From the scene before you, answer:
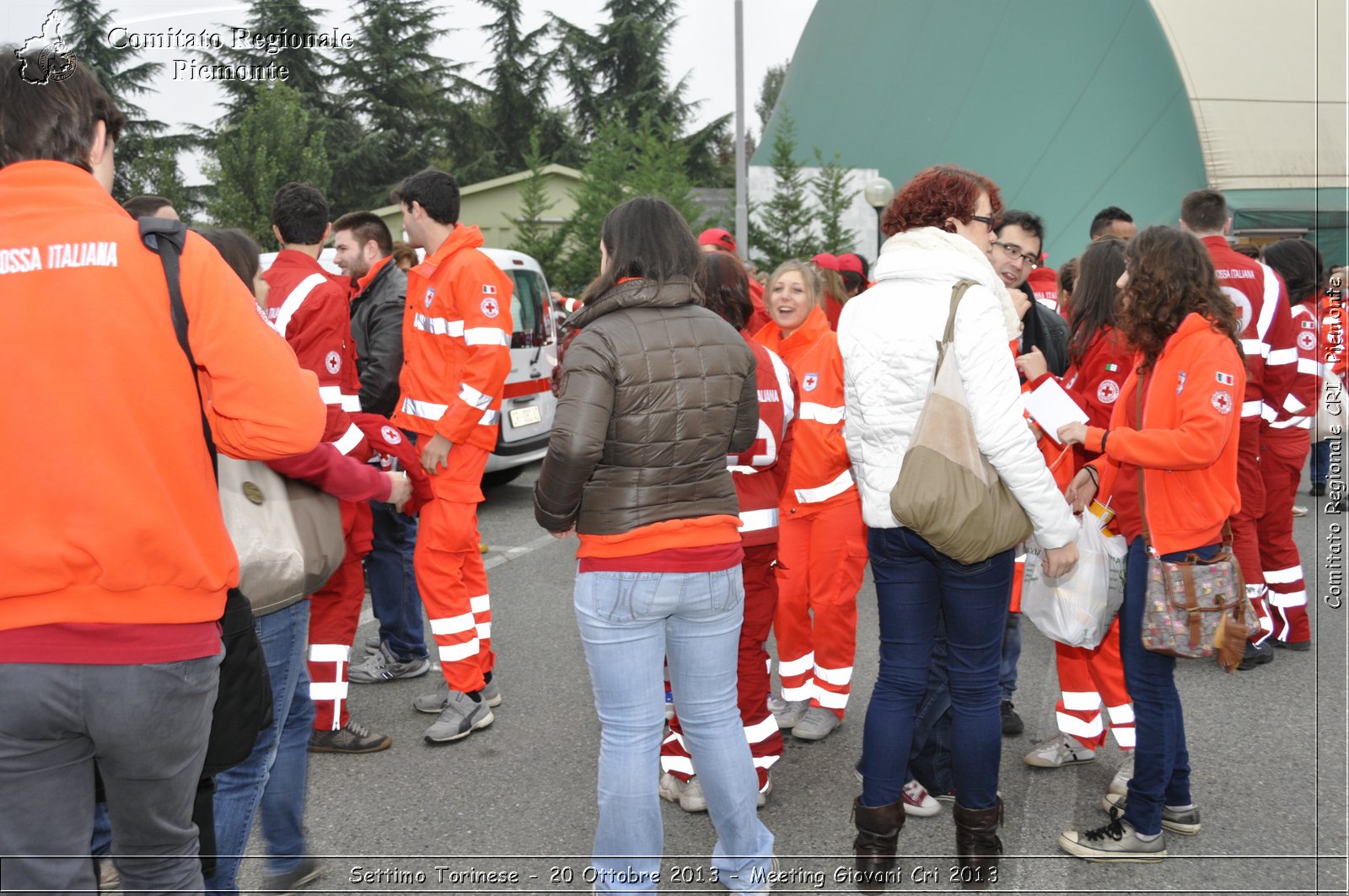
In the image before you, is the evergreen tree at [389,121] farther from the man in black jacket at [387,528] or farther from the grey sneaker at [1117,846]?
the grey sneaker at [1117,846]

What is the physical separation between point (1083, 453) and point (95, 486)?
371cm

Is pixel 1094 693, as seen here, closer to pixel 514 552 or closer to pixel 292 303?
pixel 292 303

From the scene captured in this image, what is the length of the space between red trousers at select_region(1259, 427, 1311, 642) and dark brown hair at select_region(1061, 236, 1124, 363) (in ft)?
7.69

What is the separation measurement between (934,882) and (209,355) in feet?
8.67

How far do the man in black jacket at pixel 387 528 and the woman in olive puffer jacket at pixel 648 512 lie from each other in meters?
2.47

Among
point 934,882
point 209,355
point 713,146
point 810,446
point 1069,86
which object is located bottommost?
point 934,882

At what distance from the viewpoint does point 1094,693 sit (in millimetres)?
3998

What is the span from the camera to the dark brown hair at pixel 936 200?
3.22 m

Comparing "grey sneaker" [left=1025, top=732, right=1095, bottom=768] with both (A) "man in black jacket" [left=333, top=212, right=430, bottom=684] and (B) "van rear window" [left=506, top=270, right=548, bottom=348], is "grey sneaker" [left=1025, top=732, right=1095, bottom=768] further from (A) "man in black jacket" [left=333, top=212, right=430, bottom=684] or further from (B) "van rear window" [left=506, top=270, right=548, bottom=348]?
(B) "van rear window" [left=506, top=270, right=548, bottom=348]

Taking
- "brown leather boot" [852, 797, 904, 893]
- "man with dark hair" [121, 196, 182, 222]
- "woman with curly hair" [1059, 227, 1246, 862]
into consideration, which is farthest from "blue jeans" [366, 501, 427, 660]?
"woman with curly hair" [1059, 227, 1246, 862]

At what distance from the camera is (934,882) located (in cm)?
330

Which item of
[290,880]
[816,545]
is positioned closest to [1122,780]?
[816,545]

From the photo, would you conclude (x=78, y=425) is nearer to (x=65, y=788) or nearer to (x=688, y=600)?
(x=65, y=788)

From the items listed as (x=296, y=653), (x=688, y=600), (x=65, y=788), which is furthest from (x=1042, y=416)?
(x=65, y=788)
